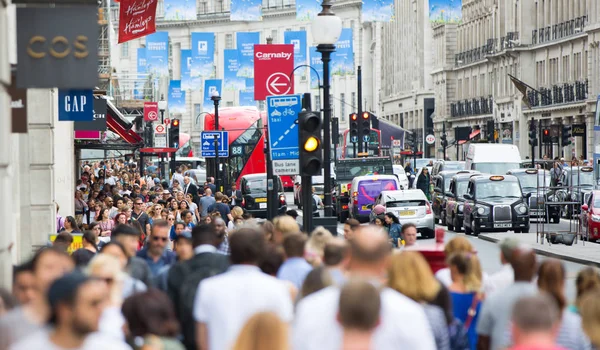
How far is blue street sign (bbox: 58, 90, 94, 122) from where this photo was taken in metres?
18.0

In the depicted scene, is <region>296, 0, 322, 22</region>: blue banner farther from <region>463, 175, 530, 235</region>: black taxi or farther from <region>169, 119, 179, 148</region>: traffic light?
<region>169, 119, 179, 148</region>: traffic light

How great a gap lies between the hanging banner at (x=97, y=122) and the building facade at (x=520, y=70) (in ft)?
98.8

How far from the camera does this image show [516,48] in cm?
7538

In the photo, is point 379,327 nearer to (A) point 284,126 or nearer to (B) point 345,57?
(A) point 284,126

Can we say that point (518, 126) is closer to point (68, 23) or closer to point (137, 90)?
point (137, 90)

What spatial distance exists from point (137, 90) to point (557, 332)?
78526 mm

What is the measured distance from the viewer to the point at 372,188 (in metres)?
38.1

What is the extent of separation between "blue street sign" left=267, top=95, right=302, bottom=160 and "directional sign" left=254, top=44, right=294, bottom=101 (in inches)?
237

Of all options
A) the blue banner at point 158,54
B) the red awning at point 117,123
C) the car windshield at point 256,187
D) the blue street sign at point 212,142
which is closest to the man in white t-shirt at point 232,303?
the red awning at point 117,123

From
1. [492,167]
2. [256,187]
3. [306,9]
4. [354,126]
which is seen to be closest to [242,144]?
[256,187]

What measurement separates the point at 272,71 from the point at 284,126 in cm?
698

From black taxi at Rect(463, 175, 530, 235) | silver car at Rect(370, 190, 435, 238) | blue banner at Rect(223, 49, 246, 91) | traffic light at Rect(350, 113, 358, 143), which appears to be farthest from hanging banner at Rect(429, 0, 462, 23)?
blue banner at Rect(223, 49, 246, 91)

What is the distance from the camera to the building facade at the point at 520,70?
213 feet

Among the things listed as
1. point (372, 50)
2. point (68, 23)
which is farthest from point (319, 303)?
point (372, 50)
